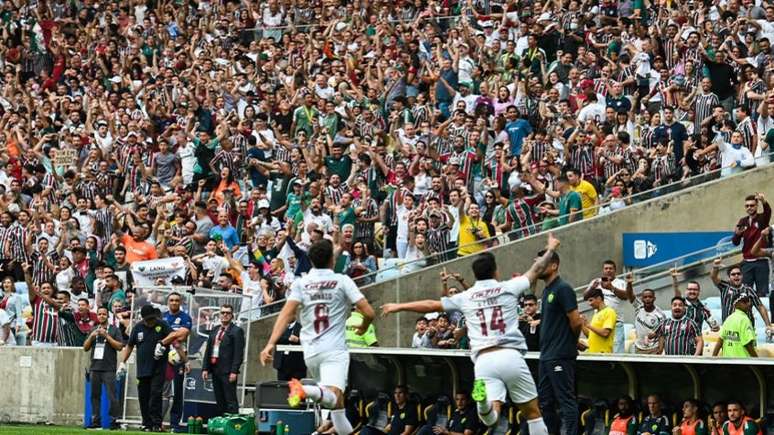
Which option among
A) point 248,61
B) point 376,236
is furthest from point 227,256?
point 248,61

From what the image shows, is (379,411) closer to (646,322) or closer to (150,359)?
(150,359)

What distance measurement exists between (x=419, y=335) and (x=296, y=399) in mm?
8297

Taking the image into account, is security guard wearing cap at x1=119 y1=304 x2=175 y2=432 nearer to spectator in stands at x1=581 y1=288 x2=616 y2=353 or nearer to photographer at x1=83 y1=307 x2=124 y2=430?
photographer at x1=83 y1=307 x2=124 y2=430

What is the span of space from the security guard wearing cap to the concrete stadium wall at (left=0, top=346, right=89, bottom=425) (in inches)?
109

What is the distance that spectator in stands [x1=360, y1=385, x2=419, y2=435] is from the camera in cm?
1977

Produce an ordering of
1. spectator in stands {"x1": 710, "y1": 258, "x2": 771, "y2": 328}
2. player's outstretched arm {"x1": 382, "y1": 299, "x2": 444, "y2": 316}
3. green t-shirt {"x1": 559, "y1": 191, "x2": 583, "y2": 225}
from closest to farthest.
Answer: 1. player's outstretched arm {"x1": 382, "y1": 299, "x2": 444, "y2": 316}
2. spectator in stands {"x1": 710, "y1": 258, "x2": 771, "y2": 328}
3. green t-shirt {"x1": 559, "y1": 191, "x2": 583, "y2": 225}

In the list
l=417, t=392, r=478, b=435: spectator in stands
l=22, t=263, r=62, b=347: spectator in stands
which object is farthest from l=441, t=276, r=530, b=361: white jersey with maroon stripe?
l=22, t=263, r=62, b=347: spectator in stands

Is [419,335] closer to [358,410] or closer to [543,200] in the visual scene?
[358,410]

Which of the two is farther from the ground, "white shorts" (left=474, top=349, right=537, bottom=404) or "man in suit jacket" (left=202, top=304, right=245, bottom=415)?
"man in suit jacket" (left=202, top=304, right=245, bottom=415)

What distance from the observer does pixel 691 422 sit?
17469mm

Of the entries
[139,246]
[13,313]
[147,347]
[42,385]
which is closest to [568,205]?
[147,347]

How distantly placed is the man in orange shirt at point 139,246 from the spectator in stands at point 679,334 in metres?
10.3

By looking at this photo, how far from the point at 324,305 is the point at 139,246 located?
12.9 meters

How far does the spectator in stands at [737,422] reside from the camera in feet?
55.8
